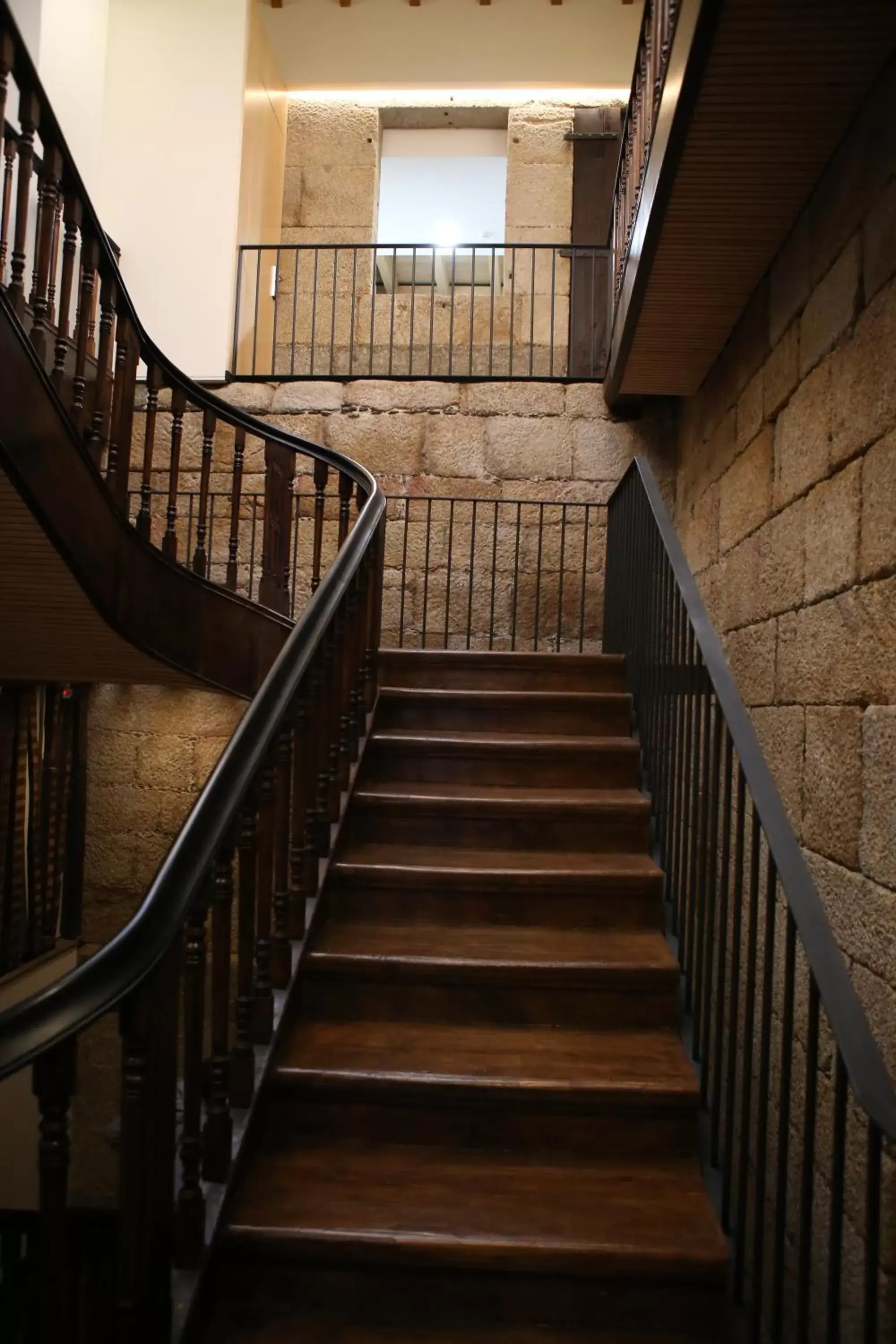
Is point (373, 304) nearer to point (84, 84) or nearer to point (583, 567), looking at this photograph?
point (583, 567)

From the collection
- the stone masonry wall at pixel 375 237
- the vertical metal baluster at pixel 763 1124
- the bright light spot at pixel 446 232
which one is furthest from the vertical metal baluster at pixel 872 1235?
the bright light spot at pixel 446 232

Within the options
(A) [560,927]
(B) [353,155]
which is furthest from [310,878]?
(B) [353,155]

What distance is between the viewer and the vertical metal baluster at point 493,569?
17.1ft

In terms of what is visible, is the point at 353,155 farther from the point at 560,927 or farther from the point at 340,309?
the point at 560,927

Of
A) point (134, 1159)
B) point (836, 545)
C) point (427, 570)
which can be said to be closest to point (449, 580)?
point (427, 570)

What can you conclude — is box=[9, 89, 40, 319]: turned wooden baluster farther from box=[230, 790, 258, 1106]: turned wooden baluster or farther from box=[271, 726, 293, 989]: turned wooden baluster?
box=[230, 790, 258, 1106]: turned wooden baluster

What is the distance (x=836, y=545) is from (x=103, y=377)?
222cm

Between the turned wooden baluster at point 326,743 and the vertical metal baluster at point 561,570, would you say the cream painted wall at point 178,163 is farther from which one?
the turned wooden baluster at point 326,743

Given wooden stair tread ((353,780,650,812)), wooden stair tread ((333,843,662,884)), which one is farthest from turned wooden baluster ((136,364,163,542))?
wooden stair tread ((333,843,662,884))

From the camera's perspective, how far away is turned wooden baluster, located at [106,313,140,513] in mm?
3074

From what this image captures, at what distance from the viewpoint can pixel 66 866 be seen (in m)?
5.07

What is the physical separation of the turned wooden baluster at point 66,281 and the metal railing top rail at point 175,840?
0.12ft

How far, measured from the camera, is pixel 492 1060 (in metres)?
2.19

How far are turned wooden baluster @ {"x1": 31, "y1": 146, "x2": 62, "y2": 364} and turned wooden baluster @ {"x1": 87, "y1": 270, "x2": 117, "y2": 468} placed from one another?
27 centimetres
